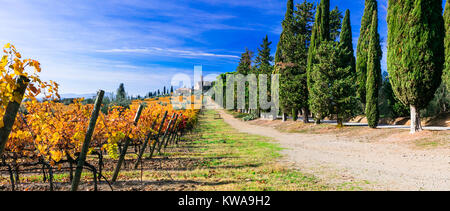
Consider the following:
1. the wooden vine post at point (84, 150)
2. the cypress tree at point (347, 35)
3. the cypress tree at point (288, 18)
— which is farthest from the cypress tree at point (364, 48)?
the wooden vine post at point (84, 150)

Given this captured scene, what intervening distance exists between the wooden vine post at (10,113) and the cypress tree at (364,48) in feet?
92.0

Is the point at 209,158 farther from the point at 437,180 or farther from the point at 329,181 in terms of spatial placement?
the point at 437,180

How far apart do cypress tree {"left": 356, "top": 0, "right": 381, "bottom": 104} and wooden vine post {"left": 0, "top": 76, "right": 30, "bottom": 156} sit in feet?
92.0

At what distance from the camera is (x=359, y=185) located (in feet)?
21.3

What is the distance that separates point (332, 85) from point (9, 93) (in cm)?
2091

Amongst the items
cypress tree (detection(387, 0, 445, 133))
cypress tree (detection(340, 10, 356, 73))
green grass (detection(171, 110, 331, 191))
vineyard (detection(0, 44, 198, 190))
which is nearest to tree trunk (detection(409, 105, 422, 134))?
cypress tree (detection(387, 0, 445, 133))

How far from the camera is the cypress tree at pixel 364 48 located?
1008 inches

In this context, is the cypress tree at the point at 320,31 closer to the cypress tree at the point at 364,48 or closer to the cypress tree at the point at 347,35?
the cypress tree at the point at 347,35

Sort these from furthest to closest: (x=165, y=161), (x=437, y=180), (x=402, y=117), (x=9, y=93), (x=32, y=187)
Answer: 1. (x=402, y=117)
2. (x=165, y=161)
3. (x=437, y=180)
4. (x=32, y=187)
5. (x=9, y=93)

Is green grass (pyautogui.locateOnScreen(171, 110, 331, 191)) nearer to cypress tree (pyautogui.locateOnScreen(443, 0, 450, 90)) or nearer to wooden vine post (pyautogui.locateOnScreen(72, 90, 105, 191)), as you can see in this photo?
wooden vine post (pyautogui.locateOnScreen(72, 90, 105, 191))

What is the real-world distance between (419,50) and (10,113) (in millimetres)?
18040

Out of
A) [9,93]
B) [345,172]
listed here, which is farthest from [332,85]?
[9,93]

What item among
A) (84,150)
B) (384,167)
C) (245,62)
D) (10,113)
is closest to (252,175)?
(384,167)
